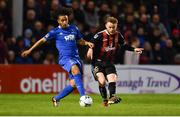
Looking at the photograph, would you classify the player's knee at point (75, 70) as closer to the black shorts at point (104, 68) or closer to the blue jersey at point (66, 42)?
the blue jersey at point (66, 42)

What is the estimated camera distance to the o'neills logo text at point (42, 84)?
69.2 ft

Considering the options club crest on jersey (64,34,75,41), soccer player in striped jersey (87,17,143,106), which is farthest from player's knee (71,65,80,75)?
club crest on jersey (64,34,75,41)

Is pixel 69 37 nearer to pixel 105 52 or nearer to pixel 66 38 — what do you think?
pixel 66 38

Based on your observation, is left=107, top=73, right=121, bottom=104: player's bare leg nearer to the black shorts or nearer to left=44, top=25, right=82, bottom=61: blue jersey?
the black shorts

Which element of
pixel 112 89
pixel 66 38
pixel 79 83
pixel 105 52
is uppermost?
pixel 66 38

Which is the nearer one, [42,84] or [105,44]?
[105,44]

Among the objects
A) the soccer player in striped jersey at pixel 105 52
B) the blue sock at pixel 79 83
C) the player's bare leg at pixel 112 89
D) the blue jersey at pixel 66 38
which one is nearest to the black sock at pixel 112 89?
the player's bare leg at pixel 112 89

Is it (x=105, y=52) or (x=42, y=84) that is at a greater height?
(x=105, y=52)

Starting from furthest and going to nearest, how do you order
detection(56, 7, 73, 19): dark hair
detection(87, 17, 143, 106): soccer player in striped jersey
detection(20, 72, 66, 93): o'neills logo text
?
detection(20, 72, 66, 93): o'neills logo text → detection(87, 17, 143, 106): soccer player in striped jersey → detection(56, 7, 73, 19): dark hair

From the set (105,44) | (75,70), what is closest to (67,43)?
(75,70)

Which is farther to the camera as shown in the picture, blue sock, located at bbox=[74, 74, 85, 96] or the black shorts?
the black shorts

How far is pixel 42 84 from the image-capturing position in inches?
833

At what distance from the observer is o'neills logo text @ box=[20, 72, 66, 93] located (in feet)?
69.2

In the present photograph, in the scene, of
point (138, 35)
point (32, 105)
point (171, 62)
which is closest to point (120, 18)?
point (138, 35)
